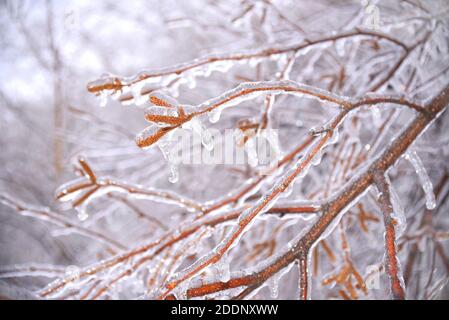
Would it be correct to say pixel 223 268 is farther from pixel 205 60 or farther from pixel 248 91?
pixel 205 60

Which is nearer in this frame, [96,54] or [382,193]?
[382,193]

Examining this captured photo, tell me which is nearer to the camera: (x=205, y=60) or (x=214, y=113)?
(x=214, y=113)

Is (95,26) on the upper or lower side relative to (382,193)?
upper

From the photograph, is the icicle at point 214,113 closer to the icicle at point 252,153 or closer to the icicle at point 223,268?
the icicle at point 252,153

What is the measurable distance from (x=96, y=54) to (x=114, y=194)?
4.20 meters

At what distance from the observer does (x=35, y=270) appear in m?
1.21

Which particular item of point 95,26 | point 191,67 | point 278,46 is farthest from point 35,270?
point 95,26

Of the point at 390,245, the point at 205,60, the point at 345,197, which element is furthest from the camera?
the point at 205,60

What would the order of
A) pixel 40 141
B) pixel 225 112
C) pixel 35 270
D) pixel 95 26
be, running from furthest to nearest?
pixel 40 141
pixel 95 26
pixel 225 112
pixel 35 270

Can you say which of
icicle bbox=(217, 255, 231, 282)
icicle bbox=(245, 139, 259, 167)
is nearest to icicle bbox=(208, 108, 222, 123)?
icicle bbox=(245, 139, 259, 167)

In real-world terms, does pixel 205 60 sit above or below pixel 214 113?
above

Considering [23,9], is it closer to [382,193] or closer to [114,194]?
[114,194]

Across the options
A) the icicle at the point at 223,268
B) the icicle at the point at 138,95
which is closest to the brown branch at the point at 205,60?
the icicle at the point at 138,95

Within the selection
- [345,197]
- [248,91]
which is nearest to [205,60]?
[248,91]
